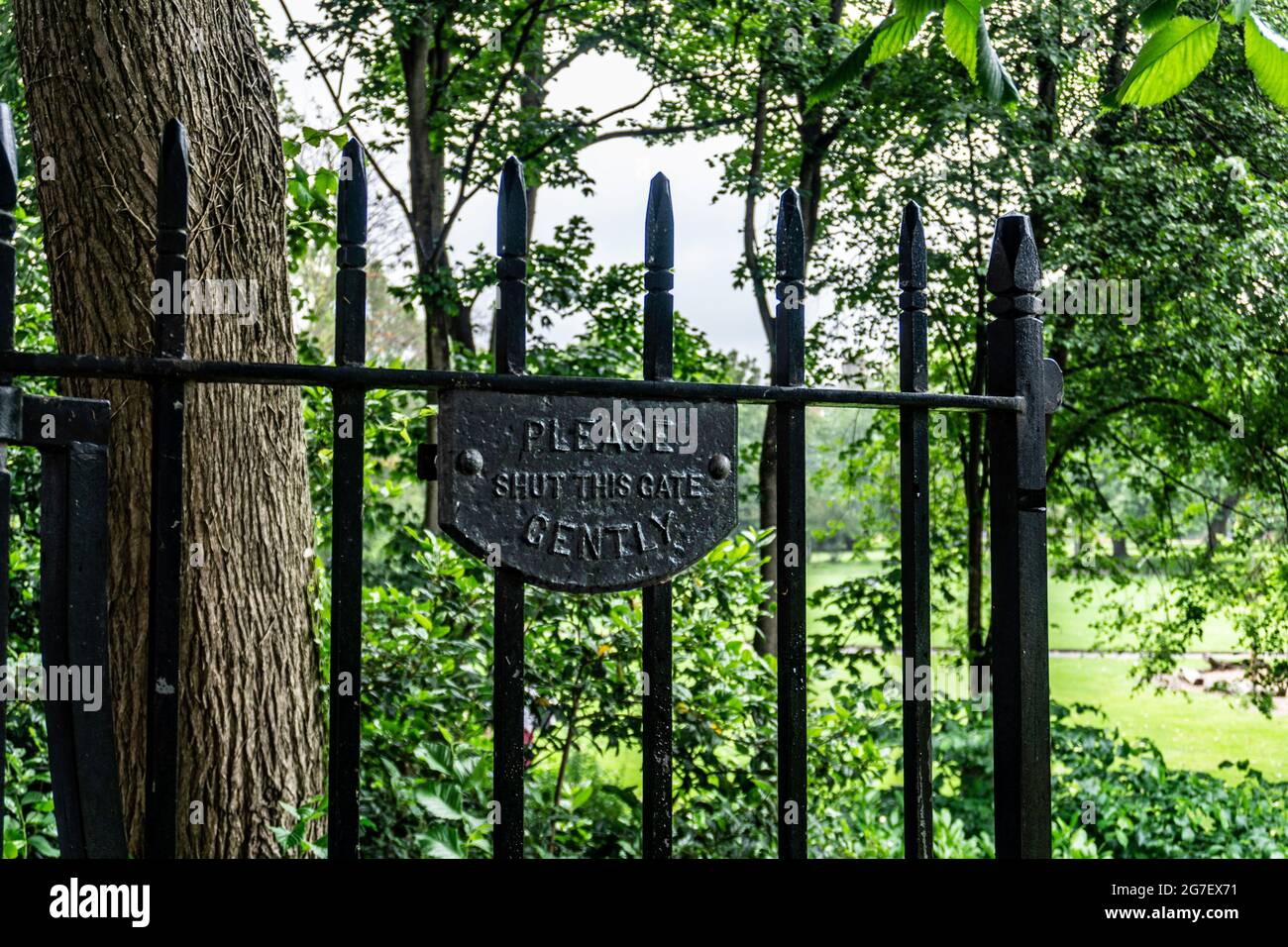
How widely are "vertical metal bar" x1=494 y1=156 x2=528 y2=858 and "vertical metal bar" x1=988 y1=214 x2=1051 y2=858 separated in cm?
86

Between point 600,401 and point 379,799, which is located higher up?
point 600,401

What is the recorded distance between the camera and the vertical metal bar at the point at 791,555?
1.64m

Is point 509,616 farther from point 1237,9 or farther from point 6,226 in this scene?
point 1237,9

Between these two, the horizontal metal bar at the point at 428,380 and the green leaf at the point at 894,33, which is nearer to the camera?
the horizontal metal bar at the point at 428,380

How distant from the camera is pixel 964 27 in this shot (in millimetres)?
1724

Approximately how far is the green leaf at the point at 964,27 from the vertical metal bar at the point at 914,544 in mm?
283

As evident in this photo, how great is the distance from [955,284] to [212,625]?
6556 mm

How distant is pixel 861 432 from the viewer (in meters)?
10.7

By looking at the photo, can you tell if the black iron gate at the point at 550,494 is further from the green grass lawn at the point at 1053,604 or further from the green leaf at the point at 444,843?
the green grass lawn at the point at 1053,604

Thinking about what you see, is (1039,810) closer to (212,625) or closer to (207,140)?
(212,625)

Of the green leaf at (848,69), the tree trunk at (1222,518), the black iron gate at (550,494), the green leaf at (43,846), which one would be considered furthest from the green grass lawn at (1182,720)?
the green leaf at (43,846)

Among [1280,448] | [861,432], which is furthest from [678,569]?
[861,432]

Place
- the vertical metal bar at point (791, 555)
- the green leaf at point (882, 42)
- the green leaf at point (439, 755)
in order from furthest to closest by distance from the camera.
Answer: the green leaf at point (439, 755) → the green leaf at point (882, 42) → the vertical metal bar at point (791, 555)

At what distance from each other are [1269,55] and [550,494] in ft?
4.20
